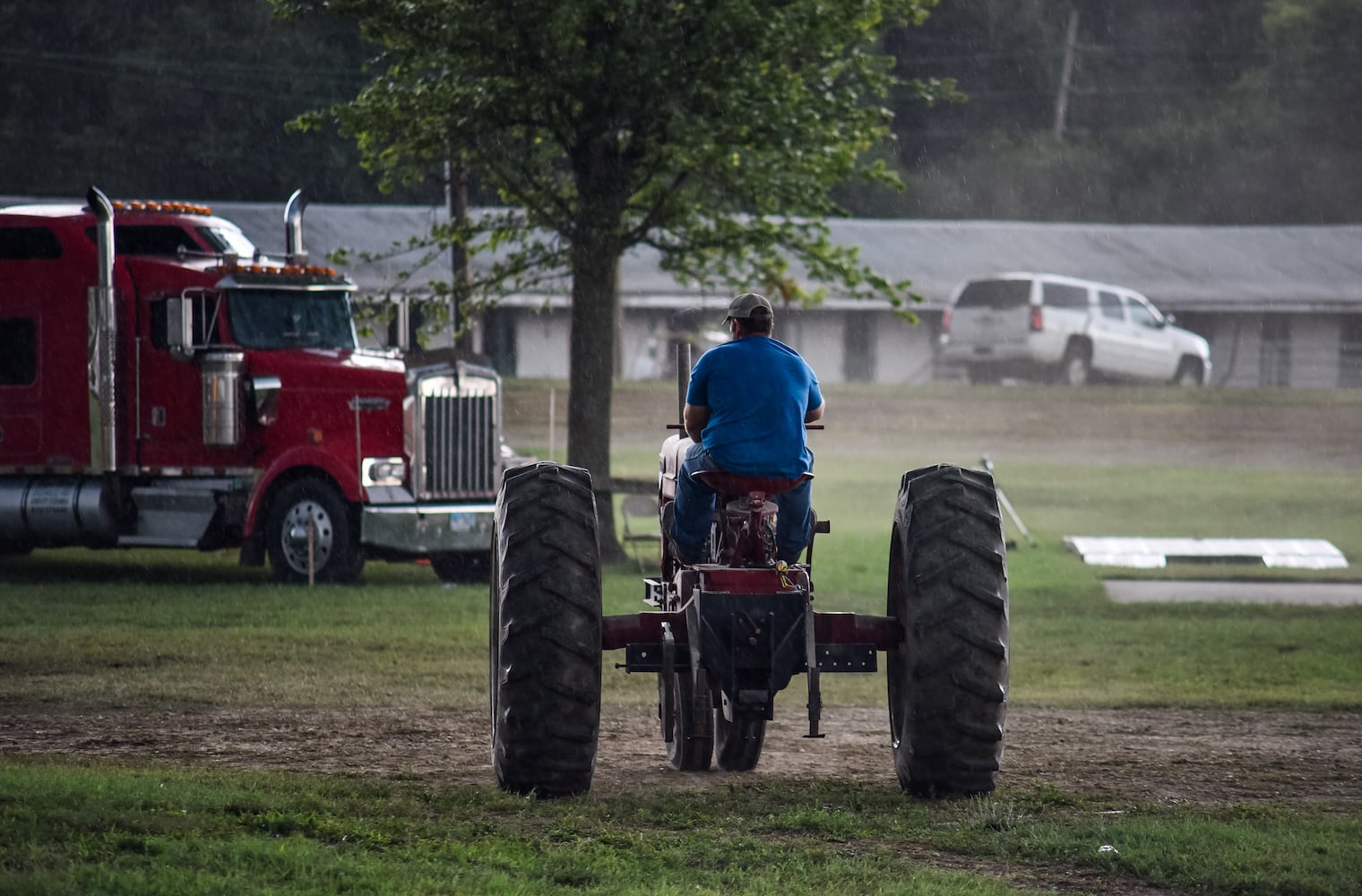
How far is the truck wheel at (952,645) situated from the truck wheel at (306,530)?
37.9 feet

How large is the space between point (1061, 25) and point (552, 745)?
64.5m

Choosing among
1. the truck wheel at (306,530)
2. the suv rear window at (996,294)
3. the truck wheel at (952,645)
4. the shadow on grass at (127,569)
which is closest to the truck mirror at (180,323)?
the truck wheel at (306,530)

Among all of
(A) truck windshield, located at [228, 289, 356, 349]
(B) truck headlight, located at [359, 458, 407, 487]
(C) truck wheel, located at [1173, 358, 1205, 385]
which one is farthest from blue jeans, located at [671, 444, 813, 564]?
(C) truck wheel, located at [1173, 358, 1205, 385]

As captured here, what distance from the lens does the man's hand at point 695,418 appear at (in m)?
8.08

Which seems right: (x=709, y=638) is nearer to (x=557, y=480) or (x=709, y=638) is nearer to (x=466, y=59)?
(x=557, y=480)

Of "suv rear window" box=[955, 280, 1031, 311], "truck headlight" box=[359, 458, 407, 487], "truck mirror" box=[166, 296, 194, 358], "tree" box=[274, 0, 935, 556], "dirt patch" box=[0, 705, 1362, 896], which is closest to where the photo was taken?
"dirt patch" box=[0, 705, 1362, 896]

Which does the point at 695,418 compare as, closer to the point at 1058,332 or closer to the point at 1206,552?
the point at 1206,552

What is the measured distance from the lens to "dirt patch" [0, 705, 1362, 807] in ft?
29.1

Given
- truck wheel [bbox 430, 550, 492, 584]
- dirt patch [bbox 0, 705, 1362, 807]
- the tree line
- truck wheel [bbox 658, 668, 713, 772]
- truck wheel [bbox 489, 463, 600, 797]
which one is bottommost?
truck wheel [bbox 430, 550, 492, 584]

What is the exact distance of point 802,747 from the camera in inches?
421

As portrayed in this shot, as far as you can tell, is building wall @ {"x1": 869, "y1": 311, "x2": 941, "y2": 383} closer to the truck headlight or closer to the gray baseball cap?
the truck headlight

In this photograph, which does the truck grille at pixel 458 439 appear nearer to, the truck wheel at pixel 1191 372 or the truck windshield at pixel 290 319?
the truck windshield at pixel 290 319

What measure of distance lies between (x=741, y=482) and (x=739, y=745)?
1.93 m

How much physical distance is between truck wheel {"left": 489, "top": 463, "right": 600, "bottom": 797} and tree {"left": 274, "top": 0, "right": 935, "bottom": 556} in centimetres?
1241
